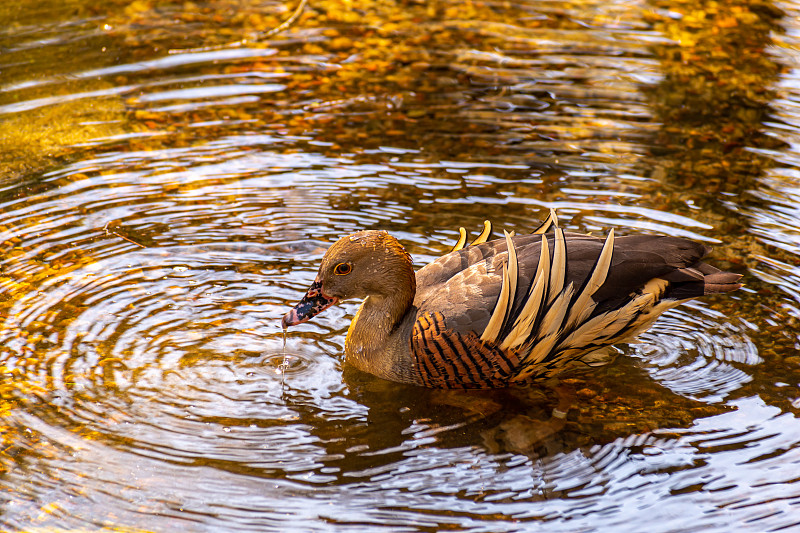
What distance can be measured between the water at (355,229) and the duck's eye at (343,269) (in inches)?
25.8

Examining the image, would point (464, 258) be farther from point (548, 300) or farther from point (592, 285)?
point (592, 285)

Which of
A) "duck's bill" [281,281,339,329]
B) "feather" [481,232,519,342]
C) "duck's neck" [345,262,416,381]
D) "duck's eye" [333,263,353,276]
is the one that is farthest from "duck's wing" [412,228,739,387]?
"duck's bill" [281,281,339,329]

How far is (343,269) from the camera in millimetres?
6312

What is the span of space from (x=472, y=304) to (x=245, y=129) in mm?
4183

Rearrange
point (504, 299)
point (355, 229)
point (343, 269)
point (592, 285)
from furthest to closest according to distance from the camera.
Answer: point (355, 229) < point (343, 269) < point (592, 285) < point (504, 299)

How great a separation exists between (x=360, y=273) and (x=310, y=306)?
0.42 m

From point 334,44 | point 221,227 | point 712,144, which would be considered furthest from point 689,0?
point 221,227

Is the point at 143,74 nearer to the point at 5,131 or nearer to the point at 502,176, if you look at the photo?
the point at 5,131

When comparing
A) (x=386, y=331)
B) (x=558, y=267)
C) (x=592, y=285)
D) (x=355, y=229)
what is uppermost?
(x=558, y=267)

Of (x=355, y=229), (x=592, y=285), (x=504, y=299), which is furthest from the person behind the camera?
(x=355, y=229)

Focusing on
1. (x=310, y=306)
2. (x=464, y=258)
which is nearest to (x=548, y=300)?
(x=464, y=258)

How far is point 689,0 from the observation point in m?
11.9

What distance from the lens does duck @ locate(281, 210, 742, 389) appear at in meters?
5.87

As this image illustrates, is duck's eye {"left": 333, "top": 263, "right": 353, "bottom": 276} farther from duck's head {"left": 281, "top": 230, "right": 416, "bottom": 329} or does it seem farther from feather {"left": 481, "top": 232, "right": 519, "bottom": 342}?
feather {"left": 481, "top": 232, "right": 519, "bottom": 342}
